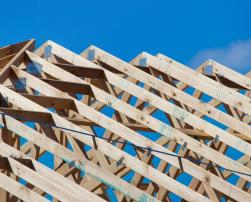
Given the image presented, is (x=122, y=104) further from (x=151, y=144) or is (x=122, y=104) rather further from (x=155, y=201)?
(x=155, y=201)

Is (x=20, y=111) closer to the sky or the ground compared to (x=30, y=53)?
closer to the ground

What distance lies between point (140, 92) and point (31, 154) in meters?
2.24

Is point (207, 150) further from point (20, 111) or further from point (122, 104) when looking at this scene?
point (20, 111)

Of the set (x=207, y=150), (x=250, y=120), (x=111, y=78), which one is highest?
(x=250, y=120)

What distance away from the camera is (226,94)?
13.4 m

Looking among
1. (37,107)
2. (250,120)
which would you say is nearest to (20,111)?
(37,107)

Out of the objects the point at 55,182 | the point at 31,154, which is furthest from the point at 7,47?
the point at 55,182

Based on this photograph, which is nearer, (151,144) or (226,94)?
(151,144)

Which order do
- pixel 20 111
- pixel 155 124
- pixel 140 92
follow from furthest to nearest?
pixel 140 92 < pixel 155 124 < pixel 20 111

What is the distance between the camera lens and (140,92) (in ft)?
42.5

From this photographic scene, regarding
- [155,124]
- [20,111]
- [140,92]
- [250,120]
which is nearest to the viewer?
[20,111]

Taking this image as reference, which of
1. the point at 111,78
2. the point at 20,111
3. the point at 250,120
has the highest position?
the point at 250,120

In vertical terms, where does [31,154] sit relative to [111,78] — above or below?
below

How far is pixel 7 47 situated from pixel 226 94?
141 inches
